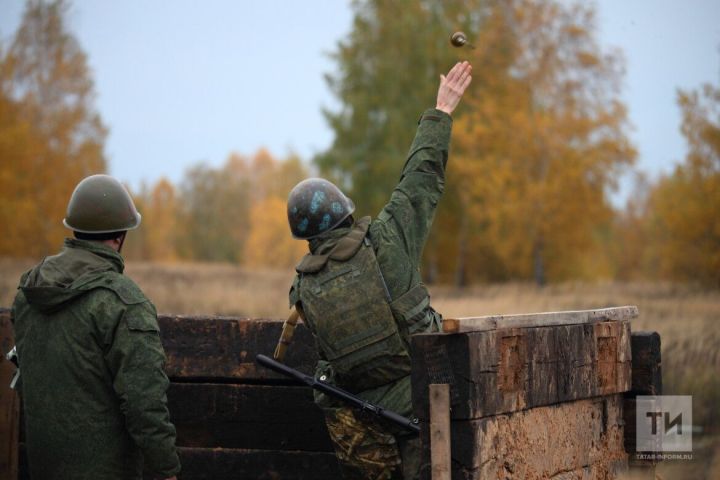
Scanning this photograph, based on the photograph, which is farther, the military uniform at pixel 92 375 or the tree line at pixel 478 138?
the tree line at pixel 478 138

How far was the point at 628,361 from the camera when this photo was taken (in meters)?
5.27

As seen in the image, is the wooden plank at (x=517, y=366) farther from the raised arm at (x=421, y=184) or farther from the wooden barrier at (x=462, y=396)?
the raised arm at (x=421, y=184)

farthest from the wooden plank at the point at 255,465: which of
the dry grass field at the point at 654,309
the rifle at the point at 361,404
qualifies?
the dry grass field at the point at 654,309

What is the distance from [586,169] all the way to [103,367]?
25.4m

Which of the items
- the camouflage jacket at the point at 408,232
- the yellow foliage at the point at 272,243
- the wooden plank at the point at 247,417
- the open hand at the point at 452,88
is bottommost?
the wooden plank at the point at 247,417

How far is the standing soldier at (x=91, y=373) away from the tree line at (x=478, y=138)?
20.4 metres

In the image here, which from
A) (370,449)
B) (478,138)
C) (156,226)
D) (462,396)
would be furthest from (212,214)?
(462,396)

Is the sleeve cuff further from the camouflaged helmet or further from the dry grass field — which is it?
the dry grass field

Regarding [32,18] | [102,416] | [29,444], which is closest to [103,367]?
[102,416]

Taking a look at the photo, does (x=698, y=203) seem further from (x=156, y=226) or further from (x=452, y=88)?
(x=156, y=226)

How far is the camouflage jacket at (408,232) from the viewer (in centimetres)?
450

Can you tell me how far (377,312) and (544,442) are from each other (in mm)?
897

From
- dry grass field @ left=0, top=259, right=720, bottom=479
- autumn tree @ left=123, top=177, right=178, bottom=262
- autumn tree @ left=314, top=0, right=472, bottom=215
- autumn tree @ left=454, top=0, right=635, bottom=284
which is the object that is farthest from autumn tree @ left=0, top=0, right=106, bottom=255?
autumn tree @ left=123, top=177, right=178, bottom=262

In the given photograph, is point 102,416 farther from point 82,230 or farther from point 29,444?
point 82,230
